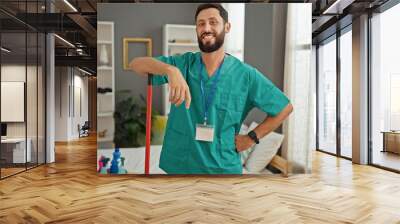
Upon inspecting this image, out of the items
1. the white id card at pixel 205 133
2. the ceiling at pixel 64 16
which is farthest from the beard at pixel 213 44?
the ceiling at pixel 64 16

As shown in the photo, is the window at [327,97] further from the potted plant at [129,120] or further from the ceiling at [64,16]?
the potted plant at [129,120]

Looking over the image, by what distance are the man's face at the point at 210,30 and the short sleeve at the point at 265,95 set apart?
735 mm

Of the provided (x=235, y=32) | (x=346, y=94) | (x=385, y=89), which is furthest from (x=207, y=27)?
(x=346, y=94)

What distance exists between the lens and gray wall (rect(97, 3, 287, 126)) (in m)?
6.43

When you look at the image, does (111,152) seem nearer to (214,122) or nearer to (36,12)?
(214,122)

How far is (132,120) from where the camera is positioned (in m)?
6.42

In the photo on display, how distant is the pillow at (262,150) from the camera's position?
641 centimetres

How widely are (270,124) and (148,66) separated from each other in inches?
85.7

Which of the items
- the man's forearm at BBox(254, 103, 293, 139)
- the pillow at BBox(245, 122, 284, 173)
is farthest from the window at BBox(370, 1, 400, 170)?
the pillow at BBox(245, 122, 284, 173)

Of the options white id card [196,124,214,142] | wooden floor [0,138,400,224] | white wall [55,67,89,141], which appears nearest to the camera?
wooden floor [0,138,400,224]

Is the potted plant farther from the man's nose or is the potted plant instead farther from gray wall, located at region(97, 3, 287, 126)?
the man's nose

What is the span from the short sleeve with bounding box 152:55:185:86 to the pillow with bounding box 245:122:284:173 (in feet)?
5.91

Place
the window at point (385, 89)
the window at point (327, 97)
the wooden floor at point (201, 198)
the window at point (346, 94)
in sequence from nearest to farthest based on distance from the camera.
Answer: the wooden floor at point (201, 198)
the window at point (385, 89)
the window at point (346, 94)
the window at point (327, 97)

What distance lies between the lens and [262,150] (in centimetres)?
644
